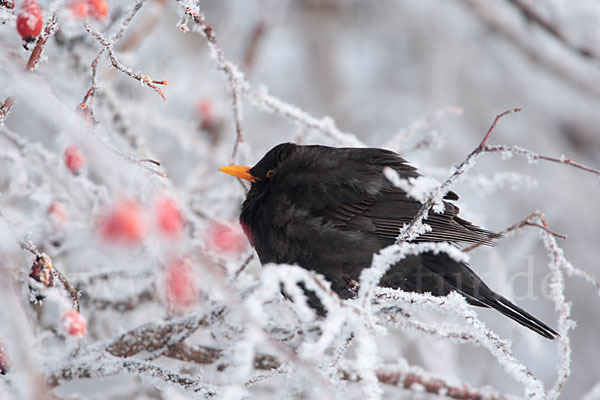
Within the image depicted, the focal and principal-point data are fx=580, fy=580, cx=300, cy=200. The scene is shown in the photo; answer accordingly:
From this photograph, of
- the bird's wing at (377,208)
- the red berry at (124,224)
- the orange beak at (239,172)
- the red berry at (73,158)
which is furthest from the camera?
the orange beak at (239,172)

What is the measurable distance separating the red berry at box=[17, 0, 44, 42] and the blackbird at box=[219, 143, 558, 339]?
4.90ft

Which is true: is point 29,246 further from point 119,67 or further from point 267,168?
point 267,168

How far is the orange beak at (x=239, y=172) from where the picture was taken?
10.2 feet

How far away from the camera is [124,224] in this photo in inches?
43.6

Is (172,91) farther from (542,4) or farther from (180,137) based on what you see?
(542,4)

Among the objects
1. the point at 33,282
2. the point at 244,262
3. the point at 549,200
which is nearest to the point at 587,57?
the point at 549,200

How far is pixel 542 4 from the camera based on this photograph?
5105 mm

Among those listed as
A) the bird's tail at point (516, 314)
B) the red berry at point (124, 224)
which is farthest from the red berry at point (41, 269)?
the bird's tail at point (516, 314)

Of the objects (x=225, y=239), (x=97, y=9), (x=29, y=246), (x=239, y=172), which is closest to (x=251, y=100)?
(x=239, y=172)

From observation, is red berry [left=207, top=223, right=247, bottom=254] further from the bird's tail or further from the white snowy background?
the bird's tail

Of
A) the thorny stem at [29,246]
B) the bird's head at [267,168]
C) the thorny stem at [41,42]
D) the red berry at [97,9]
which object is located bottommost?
the thorny stem at [29,246]

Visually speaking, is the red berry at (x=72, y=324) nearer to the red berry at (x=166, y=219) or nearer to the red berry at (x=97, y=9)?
the red berry at (x=166, y=219)

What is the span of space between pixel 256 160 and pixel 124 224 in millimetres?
2818

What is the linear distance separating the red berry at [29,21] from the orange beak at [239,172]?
150 cm
